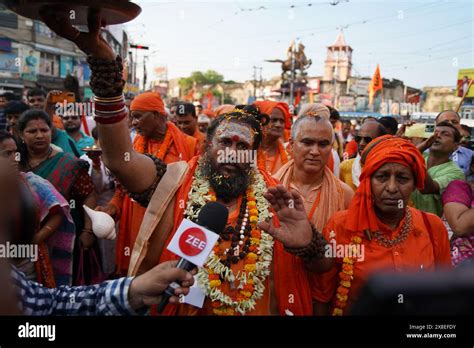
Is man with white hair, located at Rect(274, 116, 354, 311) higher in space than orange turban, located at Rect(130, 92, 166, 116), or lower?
lower

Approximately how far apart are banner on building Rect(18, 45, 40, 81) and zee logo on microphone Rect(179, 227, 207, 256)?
69.6 ft

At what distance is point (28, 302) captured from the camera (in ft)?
4.49

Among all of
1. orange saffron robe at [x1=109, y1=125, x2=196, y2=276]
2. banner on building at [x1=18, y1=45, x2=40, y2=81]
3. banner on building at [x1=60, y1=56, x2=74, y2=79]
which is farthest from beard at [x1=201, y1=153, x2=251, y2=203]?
banner on building at [x1=60, y1=56, x2=74, y2=79]

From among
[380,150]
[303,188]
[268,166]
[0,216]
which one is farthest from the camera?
[268,166]

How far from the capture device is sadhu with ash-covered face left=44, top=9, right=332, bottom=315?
5.50ft

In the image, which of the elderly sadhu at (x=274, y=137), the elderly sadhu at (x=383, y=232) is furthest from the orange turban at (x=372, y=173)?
the elderly sadhu at (x=274, y=137)

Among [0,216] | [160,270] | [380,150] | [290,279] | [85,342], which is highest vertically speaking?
[380,150]

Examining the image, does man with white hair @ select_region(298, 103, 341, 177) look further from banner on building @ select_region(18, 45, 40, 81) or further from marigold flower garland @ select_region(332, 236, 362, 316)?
banner on building @ select_region(18, 45, 40, 81)

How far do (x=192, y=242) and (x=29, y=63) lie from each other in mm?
23168

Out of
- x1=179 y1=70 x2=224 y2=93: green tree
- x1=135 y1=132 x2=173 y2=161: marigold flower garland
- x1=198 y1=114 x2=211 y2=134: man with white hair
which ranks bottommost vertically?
x1=135 y1=132 x2=173 y2=161: marigold flower garland

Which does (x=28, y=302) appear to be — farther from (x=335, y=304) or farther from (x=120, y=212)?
(x=120, y=212)

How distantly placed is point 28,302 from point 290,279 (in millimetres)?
1089

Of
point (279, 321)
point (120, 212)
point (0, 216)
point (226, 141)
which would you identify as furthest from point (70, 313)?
point (120, 212)

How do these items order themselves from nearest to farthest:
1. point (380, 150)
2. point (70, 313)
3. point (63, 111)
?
point (70, 313) < point (380, 150) < point (63, 111)
